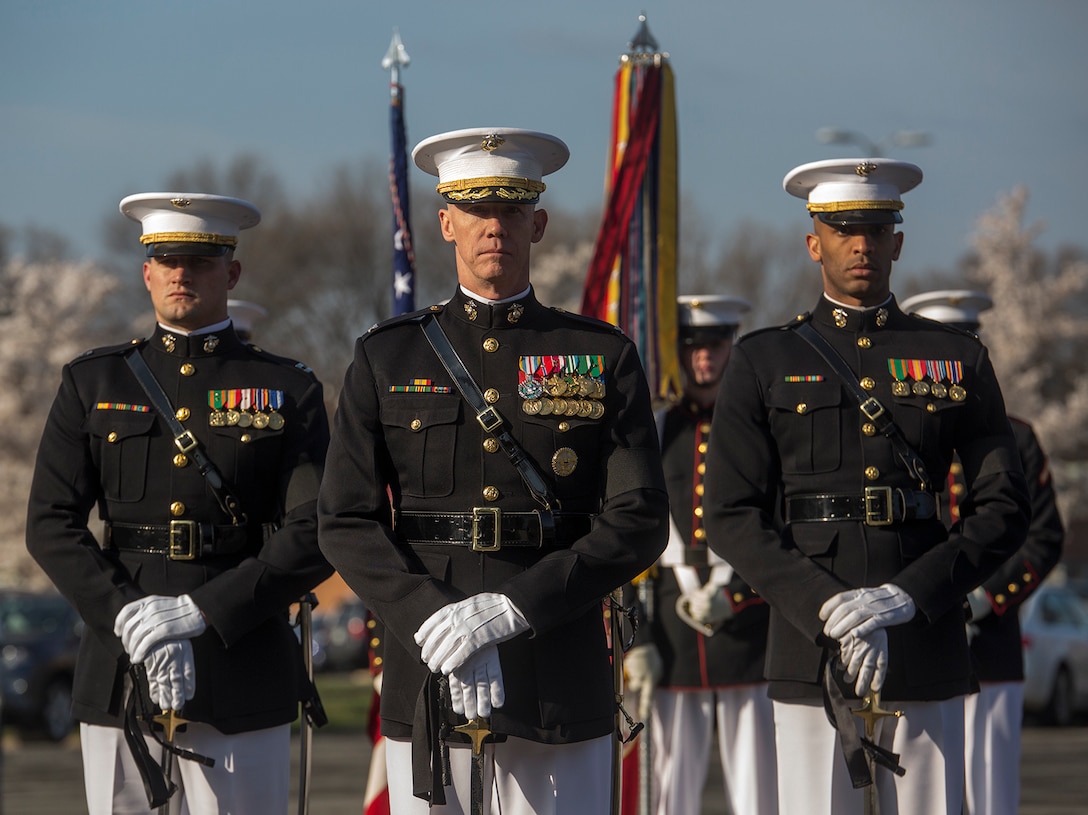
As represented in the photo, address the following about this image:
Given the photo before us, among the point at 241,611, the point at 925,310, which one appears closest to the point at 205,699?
the point at 241,611

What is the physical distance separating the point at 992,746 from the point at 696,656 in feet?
4.33

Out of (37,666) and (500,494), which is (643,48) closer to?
(500,494)

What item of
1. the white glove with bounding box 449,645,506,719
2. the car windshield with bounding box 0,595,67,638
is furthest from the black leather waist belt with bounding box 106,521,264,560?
the car windshield with bounding box 0,595,67,638

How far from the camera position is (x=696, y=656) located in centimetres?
793

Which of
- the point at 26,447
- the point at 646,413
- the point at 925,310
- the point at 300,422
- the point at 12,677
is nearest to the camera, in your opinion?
the point at 646,413

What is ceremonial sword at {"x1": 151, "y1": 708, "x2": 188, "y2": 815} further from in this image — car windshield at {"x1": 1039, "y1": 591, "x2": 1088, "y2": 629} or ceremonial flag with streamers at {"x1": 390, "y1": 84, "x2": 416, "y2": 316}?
car windshield at {"x1": 1039, "y1": 591, "x2": 1088, "y2": 629}

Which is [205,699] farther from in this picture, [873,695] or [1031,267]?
[1031,267]

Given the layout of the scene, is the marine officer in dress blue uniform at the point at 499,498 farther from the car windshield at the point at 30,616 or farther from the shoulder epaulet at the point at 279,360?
the car windshield at the point at 30,616

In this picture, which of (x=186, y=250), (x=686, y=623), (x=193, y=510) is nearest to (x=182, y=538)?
(x=193, y=510)

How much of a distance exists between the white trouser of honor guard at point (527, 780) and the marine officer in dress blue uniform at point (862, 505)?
3.22 feet

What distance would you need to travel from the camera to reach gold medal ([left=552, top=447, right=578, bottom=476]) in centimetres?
468

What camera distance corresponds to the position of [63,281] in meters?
41.3

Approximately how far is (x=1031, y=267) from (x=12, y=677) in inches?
1201

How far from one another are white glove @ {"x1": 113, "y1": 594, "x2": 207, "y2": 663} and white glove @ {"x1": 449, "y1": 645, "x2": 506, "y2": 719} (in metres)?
1.38
